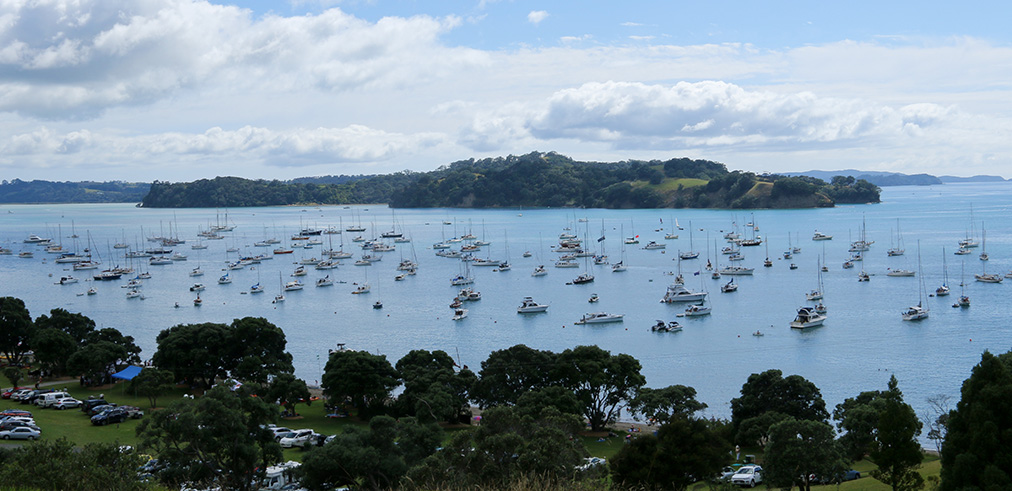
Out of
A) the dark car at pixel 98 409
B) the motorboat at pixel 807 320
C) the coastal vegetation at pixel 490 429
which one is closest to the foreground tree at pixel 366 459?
the coastal vegetation at pixel 490 429

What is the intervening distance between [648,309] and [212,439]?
44203 millimetres

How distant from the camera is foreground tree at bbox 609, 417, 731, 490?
56.6 feet

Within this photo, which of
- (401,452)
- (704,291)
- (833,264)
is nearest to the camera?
(401,452)

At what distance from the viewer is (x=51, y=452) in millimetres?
13891

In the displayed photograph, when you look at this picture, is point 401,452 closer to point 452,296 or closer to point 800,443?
point 800,443

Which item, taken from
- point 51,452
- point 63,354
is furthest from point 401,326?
point 51,452

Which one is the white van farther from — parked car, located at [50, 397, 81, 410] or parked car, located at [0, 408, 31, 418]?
parked car, located at [0, 408, 31, 418]

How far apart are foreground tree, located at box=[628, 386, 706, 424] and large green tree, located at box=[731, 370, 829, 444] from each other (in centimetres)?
153

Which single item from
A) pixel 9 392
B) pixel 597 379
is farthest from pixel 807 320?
pixel 9 392

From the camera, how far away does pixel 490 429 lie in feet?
56.9

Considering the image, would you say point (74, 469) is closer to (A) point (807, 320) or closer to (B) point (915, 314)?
(A) point (807, 320)

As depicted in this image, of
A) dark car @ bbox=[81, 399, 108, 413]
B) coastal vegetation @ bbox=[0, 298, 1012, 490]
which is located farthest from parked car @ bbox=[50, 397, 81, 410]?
coastal vegetation @ bbox=[0, 298, 1012, 490]

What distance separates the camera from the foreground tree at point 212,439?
664 inches

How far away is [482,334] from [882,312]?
88.2 ft
